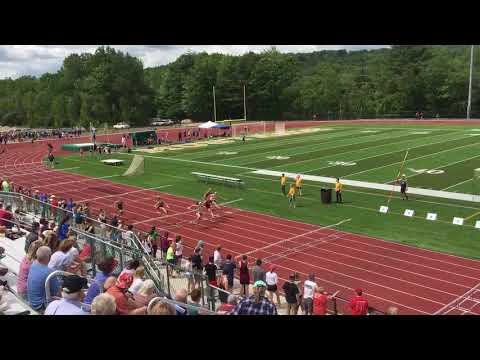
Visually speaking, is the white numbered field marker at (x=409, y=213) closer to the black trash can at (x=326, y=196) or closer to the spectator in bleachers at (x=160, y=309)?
the black trash can at (x=326, y=196)

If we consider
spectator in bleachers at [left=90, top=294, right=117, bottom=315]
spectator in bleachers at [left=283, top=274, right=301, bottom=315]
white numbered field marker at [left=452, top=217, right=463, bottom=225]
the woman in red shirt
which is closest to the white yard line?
white numbered field marker at [left=452, top=217, right=463, bottom=225]

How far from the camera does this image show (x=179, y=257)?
1559cm

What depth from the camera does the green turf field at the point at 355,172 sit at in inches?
784

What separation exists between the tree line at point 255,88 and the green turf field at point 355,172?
33.8 meters

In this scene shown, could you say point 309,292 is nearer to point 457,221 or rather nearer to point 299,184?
point 457,221

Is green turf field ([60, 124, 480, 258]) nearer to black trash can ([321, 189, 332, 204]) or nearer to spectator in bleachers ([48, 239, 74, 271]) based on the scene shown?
black trash can ([321, 189, 332, 204])

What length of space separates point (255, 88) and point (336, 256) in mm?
82771

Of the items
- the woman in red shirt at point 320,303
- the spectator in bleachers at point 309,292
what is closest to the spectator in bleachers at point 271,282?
the spectator in bleachers at point 309,292

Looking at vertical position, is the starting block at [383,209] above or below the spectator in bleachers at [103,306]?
below

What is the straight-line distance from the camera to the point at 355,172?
1255 inches

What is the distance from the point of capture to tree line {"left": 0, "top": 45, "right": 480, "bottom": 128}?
8938 cm

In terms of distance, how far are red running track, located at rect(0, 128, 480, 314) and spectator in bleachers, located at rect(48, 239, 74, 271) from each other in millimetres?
8220
